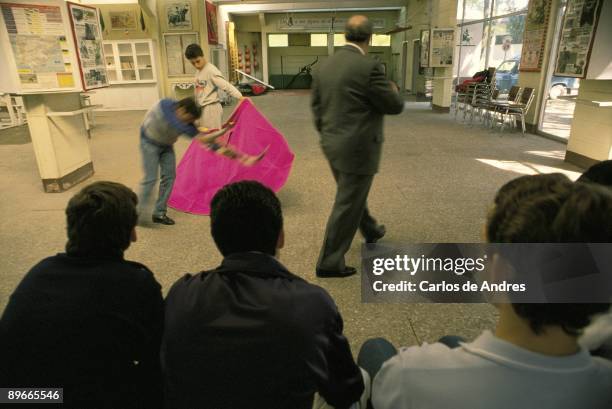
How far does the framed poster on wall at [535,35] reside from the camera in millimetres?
7098

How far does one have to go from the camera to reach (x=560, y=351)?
0.70 meters

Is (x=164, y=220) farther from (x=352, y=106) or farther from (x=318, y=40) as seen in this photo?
(x=318, y=40)

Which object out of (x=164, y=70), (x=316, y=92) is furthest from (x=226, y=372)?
(x=164, y=70)

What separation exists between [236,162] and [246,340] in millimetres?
3032

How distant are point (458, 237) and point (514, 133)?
210 inches

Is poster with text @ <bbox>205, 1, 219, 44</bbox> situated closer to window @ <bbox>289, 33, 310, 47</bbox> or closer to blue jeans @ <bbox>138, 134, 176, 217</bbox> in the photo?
window @ <bbox>289, 33, 310, 47</bbox>

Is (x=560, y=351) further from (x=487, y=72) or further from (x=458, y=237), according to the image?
(x=487, y=72)

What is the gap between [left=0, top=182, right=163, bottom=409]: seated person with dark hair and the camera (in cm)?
103

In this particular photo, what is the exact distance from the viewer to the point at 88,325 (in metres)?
1.05

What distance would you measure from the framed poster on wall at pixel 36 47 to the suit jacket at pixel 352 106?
10.7 feet

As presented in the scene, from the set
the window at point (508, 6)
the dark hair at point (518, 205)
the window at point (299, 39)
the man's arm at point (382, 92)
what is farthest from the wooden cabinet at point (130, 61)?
the dark hair at point (518, 205)

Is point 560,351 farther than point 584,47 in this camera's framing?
No

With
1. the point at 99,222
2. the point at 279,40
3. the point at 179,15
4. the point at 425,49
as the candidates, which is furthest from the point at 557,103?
the point at 279,40

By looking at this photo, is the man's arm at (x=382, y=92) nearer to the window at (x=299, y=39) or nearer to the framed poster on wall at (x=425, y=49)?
the framed poster on wall at (x=425, y=49)
